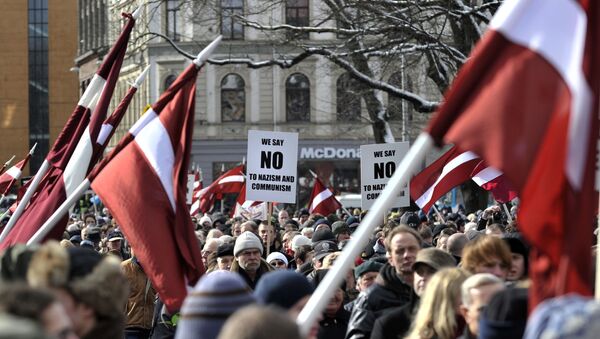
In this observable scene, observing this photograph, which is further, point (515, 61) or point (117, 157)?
point (117, 157)

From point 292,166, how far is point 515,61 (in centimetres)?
1151

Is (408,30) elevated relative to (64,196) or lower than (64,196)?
elevated

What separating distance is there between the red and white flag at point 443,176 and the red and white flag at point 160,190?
23.4 feet

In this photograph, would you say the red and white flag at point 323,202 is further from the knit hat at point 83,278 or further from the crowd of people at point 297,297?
the knit hat at point 83,278

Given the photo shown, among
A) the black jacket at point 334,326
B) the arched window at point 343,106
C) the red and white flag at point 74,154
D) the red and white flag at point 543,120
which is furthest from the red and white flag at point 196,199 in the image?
the red and white flag at point 543,120

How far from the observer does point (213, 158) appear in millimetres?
67062

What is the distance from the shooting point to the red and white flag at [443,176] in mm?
15891

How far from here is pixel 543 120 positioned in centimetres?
565

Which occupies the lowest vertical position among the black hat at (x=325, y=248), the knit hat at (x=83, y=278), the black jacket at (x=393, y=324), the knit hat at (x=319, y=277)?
the black hat at (x=325, y=248)

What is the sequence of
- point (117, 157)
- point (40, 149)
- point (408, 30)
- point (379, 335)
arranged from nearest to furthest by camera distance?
point (379, 335)
point (117, 157)
point (408, 30)
point (40, 149)

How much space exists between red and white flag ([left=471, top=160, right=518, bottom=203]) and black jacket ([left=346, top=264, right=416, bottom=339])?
8.38 meters

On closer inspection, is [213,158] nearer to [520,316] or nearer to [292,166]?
[292,166]

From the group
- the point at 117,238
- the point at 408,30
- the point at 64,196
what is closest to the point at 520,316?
the point at 64,196

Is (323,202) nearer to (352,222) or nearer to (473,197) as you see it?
(473,197)
